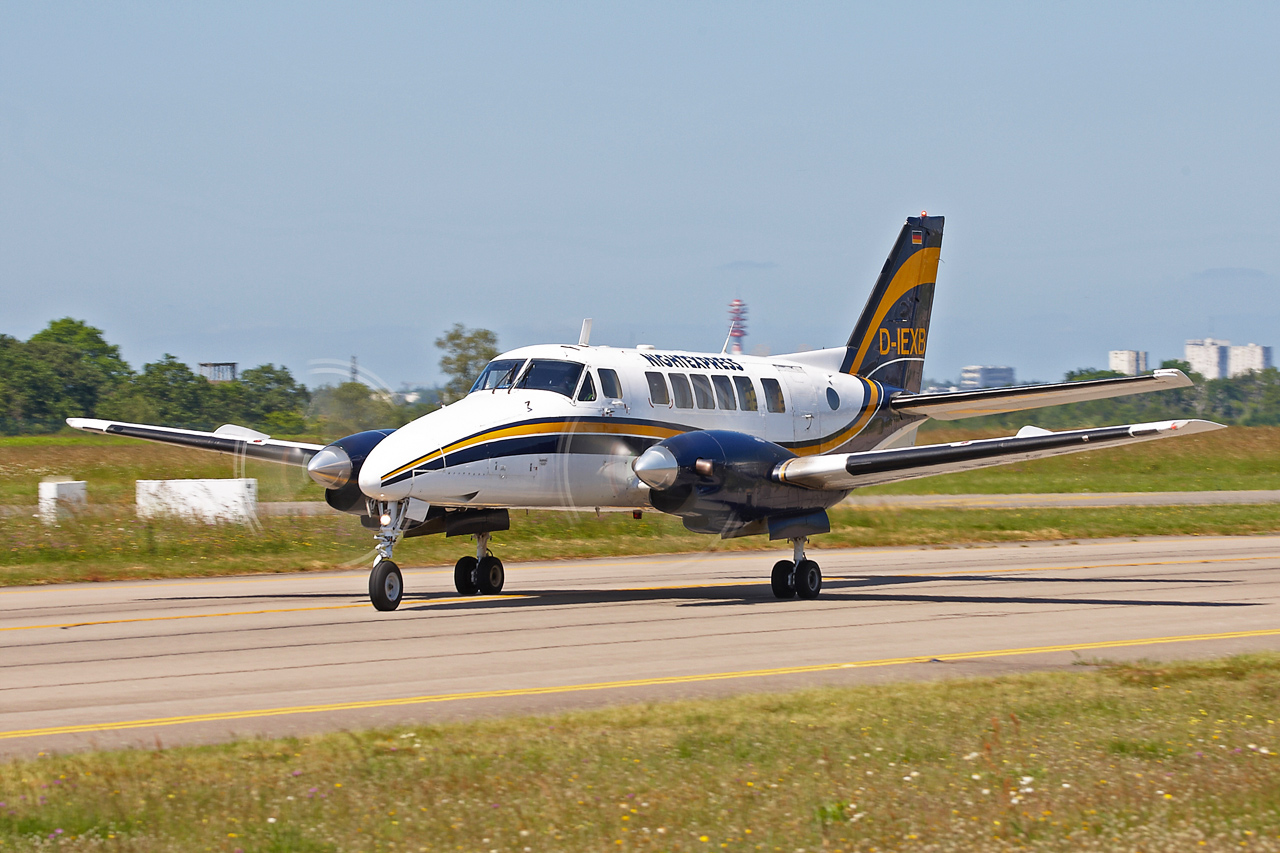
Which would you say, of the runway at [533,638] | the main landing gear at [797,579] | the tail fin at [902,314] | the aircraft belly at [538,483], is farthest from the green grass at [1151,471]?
the aircraft belly at [538,483]

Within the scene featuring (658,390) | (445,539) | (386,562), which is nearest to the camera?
(386,562)

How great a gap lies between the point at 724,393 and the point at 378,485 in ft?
20.2

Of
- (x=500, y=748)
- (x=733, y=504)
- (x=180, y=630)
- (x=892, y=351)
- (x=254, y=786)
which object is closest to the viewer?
(x=254, y=786)

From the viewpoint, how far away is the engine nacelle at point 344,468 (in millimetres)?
16781

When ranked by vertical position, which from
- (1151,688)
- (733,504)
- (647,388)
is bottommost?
(1151,688)

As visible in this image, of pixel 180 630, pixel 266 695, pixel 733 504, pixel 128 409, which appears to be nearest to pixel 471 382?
pixel 733 504

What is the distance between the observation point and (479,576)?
61.5ft

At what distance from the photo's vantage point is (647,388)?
1822 cm

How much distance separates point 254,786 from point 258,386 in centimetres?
1249

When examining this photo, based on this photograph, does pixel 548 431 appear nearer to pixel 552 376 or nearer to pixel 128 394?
pixel 552 376

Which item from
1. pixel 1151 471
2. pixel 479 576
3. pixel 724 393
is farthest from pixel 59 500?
pixel 1151 471

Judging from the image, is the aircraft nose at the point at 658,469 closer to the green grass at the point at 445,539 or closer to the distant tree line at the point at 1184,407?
the green grass at the point at 445,539

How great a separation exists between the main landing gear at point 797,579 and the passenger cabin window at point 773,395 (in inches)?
108

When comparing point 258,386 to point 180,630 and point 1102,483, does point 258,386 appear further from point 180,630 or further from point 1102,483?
point 1102,483
